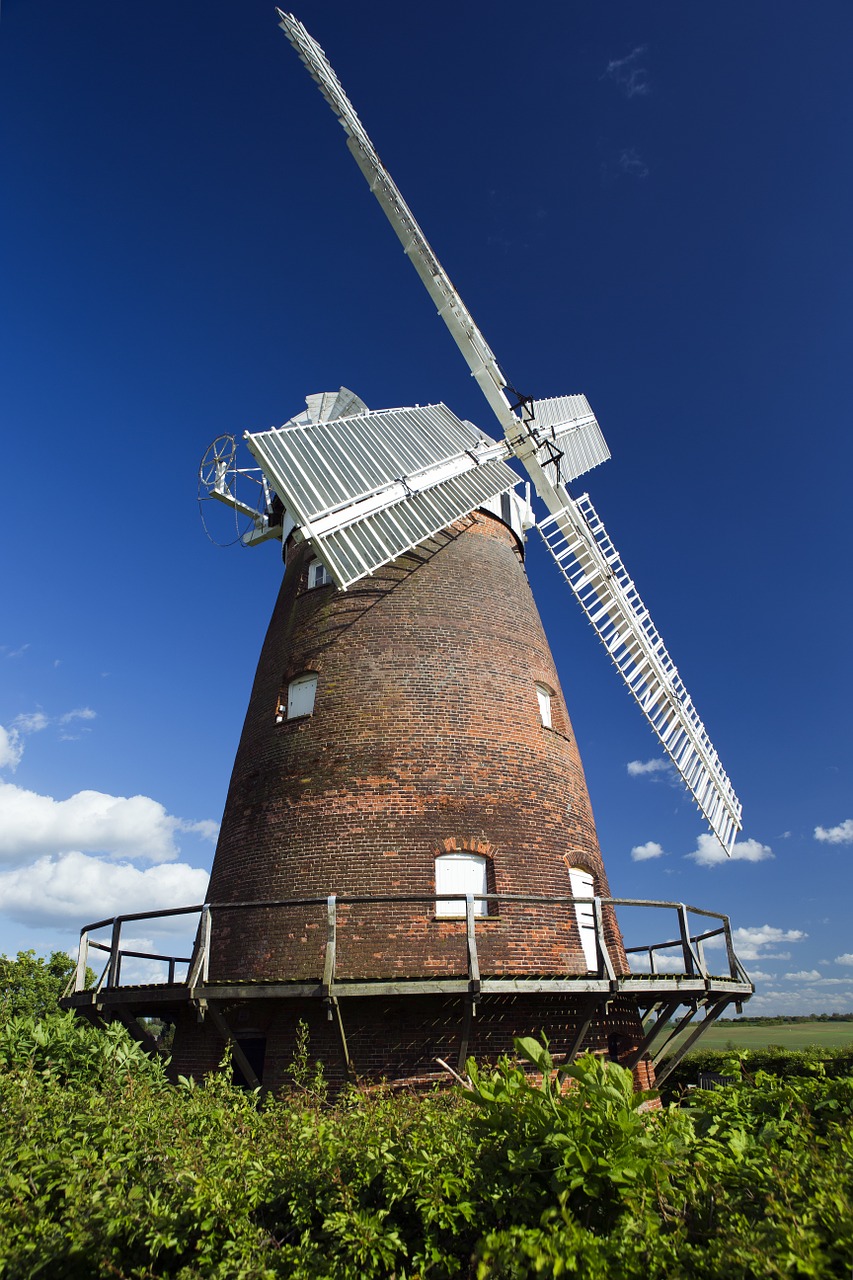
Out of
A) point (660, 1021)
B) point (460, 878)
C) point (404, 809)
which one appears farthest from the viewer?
point (404, 809)

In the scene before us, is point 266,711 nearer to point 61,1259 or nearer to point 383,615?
point 383,615

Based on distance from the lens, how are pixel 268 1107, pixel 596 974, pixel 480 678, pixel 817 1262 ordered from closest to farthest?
pixel 817 1262 → pixel 268 1107 → pixel 596 974 → pixel 480 678

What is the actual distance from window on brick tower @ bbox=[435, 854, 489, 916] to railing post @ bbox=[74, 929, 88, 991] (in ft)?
13.6

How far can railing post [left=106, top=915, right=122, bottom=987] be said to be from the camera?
28.0 feet

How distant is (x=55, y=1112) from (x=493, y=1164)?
3155 mm

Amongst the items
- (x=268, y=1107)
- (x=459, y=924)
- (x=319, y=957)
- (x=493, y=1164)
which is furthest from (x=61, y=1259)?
(x=459, y=924)

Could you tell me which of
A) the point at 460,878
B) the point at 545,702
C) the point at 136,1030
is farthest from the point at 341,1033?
the point at 545,702

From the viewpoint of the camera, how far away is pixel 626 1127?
3.10 metres

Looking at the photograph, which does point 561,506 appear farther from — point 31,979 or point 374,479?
point 31,979

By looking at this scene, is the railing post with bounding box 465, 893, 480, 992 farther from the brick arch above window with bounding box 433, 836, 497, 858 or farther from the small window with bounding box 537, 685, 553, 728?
the small window with bounding box 537, 685, 553, 728

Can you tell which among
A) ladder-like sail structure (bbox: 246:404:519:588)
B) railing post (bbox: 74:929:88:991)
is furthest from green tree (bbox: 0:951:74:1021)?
ladder-like sail structure (bbox: 246:404:519:588)

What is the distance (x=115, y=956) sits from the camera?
8.52m

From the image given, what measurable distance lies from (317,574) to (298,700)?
2.23m

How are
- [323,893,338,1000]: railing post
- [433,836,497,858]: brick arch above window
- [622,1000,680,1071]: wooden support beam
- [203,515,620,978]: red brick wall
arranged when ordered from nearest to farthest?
[323,893,338,1000]: railing post
[203,515,620,978]: red brick wall
[622,1000,680,1071]: wooden support beam
[433,836,497,858]: brick arch above window
